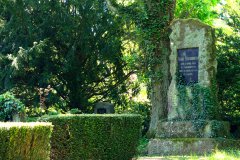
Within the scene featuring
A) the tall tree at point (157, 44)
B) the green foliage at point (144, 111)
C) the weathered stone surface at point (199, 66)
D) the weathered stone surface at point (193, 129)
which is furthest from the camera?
the green foliage at point (144, 111)

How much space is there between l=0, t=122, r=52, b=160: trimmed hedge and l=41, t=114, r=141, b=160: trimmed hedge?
114 centimetres

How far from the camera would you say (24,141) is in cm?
720

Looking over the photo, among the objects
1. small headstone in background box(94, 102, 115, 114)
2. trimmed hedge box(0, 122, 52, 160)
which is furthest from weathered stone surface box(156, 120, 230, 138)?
trimmed hedge box(0, 122, 52, 160)

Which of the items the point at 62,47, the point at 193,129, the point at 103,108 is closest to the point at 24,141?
the point at 193,129

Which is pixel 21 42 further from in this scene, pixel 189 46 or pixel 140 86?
pixel 189 46

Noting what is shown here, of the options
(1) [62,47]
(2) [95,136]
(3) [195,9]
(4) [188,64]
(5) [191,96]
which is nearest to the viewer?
(2) [95,136]

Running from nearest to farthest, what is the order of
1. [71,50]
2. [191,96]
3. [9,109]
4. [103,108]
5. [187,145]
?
[9,109] → [187,145] → [191,96] → [71,50] → [103,108]

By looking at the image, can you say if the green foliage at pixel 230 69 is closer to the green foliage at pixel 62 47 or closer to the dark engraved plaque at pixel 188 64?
the dark engraved plaque at pixel 188 64

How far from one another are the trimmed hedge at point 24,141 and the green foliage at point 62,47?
11614 millimetres

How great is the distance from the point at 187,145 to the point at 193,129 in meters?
0.75

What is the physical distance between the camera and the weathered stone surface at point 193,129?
13.6 meters

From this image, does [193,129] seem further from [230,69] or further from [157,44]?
[157,44]

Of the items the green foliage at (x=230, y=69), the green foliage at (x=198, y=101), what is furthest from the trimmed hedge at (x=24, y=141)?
the green foliage at (x=230, y=69)

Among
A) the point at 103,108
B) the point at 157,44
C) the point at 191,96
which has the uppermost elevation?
the point at 157,44
